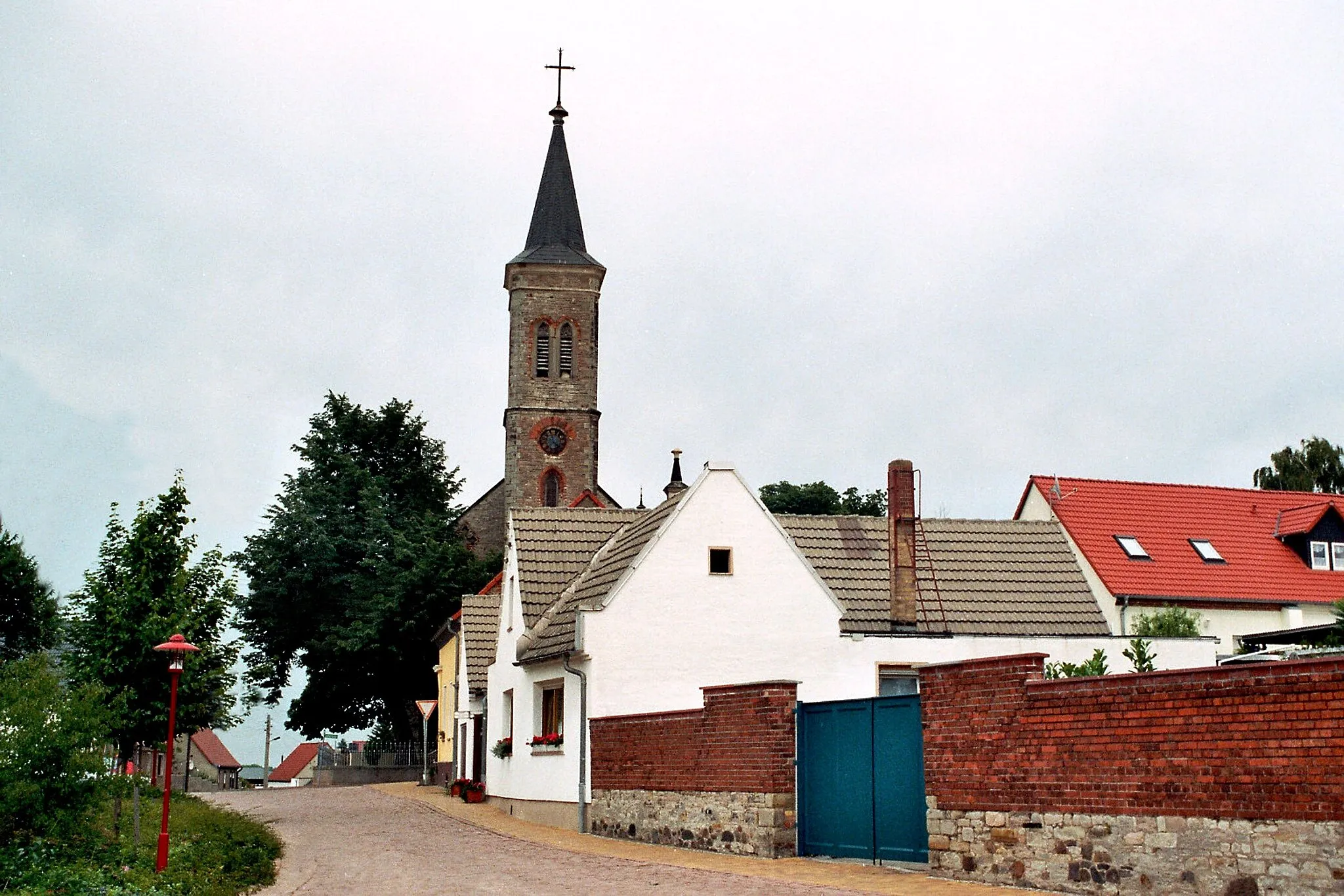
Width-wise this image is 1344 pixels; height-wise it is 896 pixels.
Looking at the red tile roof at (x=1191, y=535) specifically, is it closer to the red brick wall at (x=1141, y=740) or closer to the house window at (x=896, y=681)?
the house window at (x=896, y=681)

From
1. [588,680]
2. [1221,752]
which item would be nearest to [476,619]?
[588,680]

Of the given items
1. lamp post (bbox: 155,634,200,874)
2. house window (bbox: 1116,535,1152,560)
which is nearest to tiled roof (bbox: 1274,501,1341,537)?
house window (bbox: 1116,535,1152,560)

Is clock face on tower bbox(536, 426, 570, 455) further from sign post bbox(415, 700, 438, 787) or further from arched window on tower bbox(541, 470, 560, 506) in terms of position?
sign post bbox(415, 700, 438, 787)

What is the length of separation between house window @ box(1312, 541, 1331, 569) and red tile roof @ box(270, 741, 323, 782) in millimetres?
88716

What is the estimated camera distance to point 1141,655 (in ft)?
82.4

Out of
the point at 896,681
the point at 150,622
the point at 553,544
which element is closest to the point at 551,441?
the point at 553,544

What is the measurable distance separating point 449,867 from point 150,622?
17.7 feet

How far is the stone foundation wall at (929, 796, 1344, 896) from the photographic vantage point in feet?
34.2

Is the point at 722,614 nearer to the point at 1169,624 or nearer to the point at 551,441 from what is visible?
the point at 1169,624

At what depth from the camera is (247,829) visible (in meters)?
20.3

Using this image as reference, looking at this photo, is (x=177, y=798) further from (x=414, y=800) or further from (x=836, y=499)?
(x=836, y=499)

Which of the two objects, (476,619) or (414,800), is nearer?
(414,800)

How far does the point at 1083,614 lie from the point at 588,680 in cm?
1226

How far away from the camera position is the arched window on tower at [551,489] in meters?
62.1
